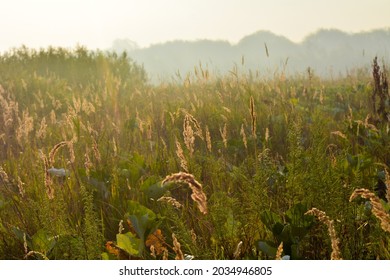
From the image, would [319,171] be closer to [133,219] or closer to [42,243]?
[133,219]

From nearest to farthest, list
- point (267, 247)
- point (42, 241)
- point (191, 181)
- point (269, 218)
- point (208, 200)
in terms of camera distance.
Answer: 1. point (191, 181)
2. point (267, 247)
3. point (269, 218)
4. point (42, 241)
5. point (208, 200)

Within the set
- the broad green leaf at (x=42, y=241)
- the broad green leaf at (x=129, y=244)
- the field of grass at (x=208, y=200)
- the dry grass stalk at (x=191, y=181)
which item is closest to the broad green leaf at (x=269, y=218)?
the field of grass at (x=208, y=200)

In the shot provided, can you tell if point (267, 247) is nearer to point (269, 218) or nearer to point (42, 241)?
point (269, 218)

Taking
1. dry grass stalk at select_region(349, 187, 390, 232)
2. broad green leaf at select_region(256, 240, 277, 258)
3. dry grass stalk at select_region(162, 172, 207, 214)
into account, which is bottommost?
broad green leaf at select_region(256, 240, 277, 258)

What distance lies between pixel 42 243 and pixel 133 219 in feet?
1.36

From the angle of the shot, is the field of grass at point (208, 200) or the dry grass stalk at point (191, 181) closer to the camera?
the dry grass stalk at point (191, 181)

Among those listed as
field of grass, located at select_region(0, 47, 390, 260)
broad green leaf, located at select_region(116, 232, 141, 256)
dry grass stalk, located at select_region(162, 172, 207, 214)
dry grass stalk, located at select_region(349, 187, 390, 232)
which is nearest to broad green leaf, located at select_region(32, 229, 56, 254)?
field of grass, located at select_region(0, 47, 390, 260)

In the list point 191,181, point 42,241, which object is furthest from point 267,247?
point 42,241

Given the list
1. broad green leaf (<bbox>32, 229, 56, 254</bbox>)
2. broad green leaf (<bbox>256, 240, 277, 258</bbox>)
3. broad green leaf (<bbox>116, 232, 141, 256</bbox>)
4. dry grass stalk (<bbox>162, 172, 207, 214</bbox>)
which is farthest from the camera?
broad green leaf (<bbox>32, 229, 56, 254</bbox>)

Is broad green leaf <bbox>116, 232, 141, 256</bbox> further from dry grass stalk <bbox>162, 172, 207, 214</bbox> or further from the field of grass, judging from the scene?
dry grass stalk <bbox>162, 172, 207, 214</bbox>

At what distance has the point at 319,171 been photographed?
1.96 m

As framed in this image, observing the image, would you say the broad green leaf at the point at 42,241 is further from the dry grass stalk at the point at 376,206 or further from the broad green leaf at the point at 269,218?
the dry grass stalk at the point at 376,206

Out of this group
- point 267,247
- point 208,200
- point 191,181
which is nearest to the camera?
point 191,181
